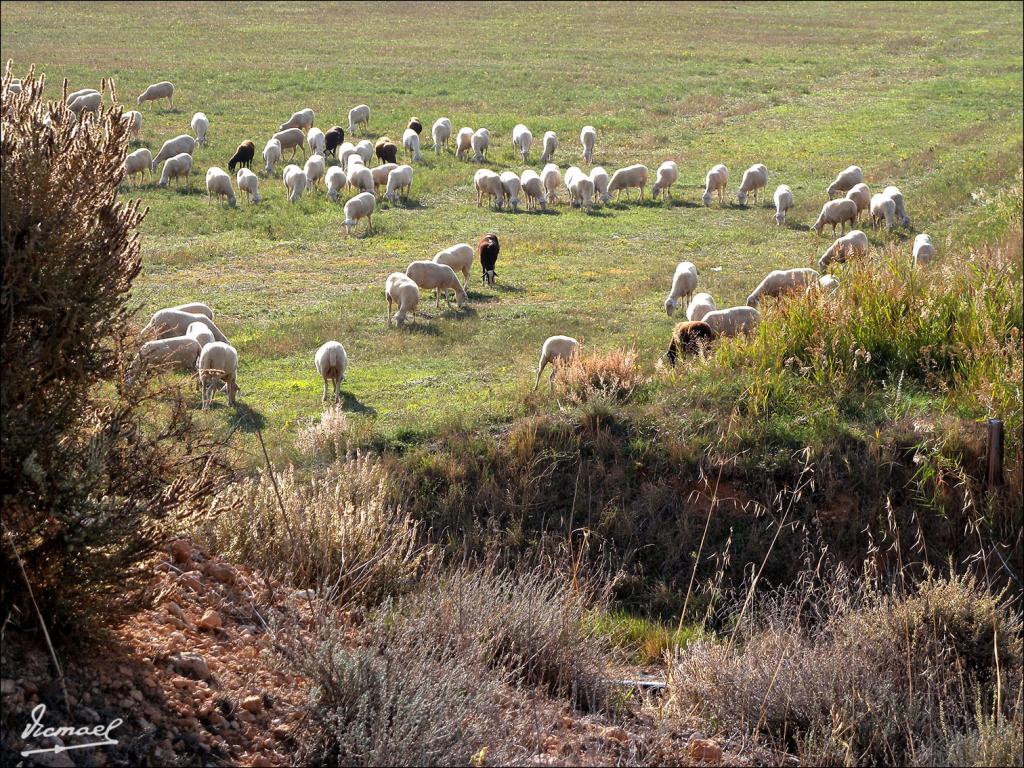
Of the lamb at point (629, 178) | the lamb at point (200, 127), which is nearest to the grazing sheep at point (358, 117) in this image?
the lamb at point (200, 127)

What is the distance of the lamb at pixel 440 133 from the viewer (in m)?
31.7

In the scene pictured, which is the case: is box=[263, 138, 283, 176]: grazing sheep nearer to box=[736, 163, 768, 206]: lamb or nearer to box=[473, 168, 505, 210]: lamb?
box=[473, 168, 505, 210]: lamb

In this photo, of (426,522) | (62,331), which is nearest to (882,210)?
(426,522)

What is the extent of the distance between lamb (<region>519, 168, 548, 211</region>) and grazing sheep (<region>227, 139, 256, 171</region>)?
24.0 ft

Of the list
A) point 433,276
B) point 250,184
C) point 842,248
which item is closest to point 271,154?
point 250,184

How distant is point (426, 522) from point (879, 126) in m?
28.8

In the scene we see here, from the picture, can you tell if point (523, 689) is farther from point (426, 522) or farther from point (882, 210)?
point (882, 210)

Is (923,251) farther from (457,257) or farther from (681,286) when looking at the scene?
(457,257)

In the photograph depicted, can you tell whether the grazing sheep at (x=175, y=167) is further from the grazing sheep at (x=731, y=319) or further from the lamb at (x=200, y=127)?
the grazing sheep at (x=731, y=319)

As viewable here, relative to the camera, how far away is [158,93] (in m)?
35.8

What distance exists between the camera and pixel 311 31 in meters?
57.5

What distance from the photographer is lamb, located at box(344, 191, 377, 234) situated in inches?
883

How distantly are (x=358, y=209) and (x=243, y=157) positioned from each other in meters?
7.26

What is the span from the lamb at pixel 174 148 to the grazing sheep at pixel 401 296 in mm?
13027
